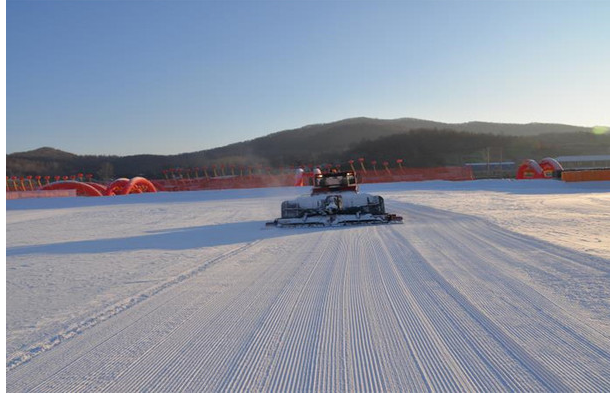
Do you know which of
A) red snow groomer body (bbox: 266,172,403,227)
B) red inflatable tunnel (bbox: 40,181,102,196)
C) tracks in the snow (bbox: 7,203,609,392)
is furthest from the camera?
red inflatable tunnel (bbox: 40,181,102,196)

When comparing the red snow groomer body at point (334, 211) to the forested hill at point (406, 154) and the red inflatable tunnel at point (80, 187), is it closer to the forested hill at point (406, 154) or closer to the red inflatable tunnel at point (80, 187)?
the red inflatable tunnel at point (80, 187)

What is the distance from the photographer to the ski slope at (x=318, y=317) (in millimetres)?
3824

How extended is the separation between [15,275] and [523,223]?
469 inches

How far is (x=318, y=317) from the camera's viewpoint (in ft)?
17.3

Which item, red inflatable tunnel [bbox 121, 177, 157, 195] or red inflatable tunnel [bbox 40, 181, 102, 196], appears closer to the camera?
red inflatable tunnel [bbox 40, 181, 102, 196]

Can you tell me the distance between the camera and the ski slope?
3.82m

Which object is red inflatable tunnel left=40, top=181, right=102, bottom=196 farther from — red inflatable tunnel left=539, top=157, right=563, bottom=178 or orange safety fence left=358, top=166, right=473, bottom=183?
red inflatable tunnel left=539, top=157, right=563, bottom=178

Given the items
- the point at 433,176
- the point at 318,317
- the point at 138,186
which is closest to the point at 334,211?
the point at 318,317

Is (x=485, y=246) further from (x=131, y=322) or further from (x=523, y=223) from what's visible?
(x=131, y=322)

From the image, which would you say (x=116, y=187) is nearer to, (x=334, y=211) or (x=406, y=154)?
(x=334, y=211)

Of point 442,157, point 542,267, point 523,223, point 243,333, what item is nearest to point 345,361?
point 243,333

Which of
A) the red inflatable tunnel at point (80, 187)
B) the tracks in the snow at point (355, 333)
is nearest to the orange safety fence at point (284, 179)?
the red inflatable tunnel at point (80, 187)

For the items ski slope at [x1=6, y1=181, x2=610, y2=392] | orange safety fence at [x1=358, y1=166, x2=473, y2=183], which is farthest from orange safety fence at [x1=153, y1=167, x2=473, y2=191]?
ski slope at [x1=6, y1=181, x2=610, y2=392]

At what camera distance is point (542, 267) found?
762 centimetres
